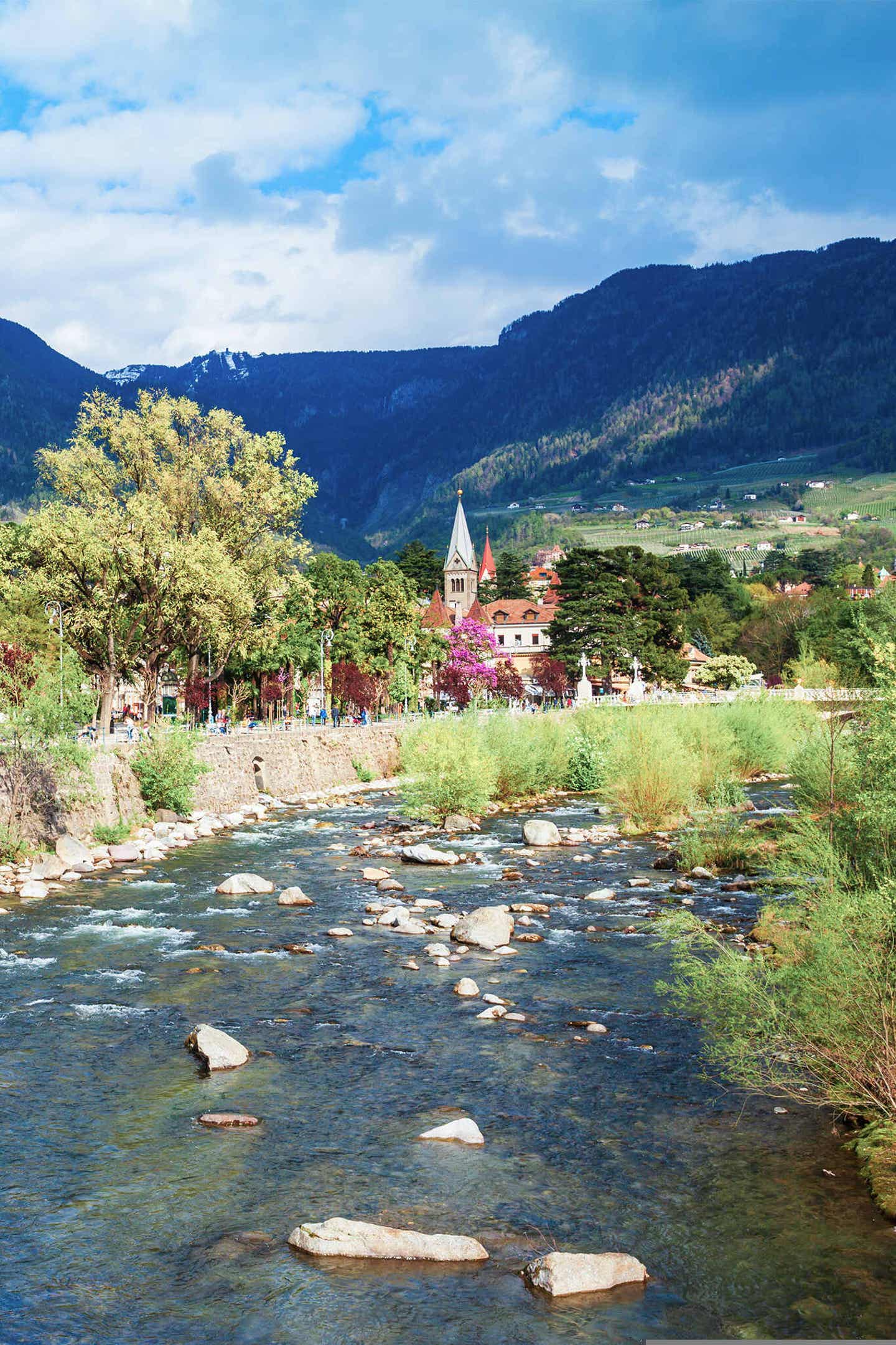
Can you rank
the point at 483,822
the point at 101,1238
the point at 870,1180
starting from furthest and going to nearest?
the point at 483,822
the point at 870,1180
the point at 101,1238

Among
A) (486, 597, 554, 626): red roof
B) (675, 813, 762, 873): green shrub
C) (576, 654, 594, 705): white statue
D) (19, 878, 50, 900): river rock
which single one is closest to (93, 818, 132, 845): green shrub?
(19, 878, 50, 900): river rock

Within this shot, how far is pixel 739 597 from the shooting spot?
148 meters

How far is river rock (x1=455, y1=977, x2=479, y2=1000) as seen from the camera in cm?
1866

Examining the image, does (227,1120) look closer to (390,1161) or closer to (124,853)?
(390,1161)

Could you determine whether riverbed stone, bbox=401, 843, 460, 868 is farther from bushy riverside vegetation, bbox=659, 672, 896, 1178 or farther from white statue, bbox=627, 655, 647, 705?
white statue, bbox=627, 655, 647, 705

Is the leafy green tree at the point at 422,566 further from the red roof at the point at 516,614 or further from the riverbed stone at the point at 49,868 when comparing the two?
the riverbed stone at the point at 49,868

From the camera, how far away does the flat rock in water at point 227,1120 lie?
44.4 feet

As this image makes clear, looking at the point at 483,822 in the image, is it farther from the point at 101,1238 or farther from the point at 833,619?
the point at 833,619

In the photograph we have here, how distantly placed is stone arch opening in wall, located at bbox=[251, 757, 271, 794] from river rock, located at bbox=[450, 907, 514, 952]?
27.4 metres

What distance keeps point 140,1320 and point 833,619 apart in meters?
96.2

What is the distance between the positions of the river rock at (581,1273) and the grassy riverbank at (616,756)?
19521 millimetres

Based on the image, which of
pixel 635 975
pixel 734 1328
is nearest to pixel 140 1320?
pixel 734 1328

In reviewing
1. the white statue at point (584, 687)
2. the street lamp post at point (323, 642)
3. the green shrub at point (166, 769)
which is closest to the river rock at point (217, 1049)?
the green shrub at point (166, 769)

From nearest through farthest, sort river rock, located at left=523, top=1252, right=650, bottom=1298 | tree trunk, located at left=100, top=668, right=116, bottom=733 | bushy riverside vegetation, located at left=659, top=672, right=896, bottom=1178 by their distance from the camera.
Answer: river rock, located at left=523, top=1252, right=650, bottom=1298, bushy riverside vegetation, located at left=659, top=672, right=896, bottom=1178, tree trunk, located at left=100, top=668, right=116, bottom=733
